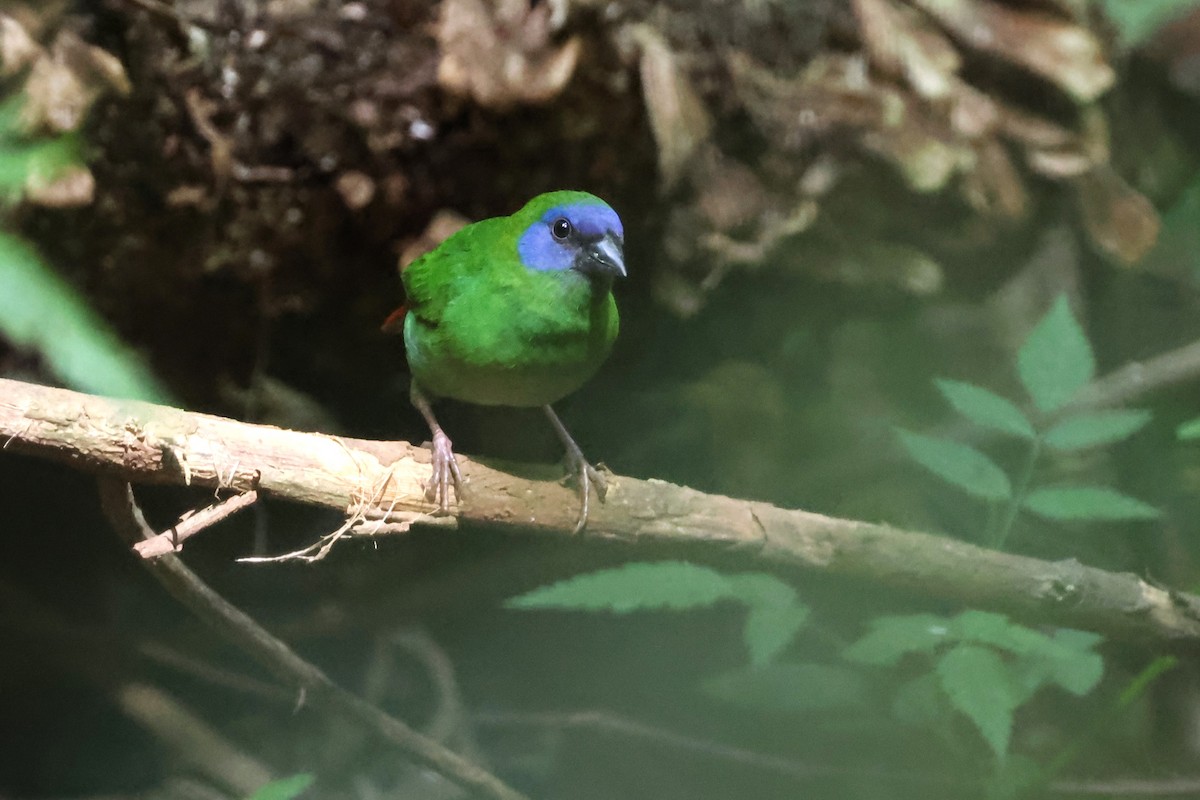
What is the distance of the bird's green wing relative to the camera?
1.89 metres

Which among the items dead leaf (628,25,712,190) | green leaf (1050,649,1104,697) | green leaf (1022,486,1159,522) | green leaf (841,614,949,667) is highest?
dead leaf (628,25,712,190)

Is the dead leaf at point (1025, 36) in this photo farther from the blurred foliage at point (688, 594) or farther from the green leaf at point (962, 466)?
the blurred foliage at point (688, 594)

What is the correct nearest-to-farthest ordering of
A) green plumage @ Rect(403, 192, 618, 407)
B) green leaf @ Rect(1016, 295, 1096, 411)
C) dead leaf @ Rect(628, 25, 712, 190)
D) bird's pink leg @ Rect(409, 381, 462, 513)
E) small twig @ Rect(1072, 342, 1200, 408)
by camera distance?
bird's pink leg @ Rect(409, 381, 462, 513), green plumage @ Rect(403, 192, 618, 407), green leaf @ Rect(1016, 295, 1096, 411), dead leaf @ Rect(628, 25, 712, 190), small twig @ Rect(1072, 342, 1200, 408)

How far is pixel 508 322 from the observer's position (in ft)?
5.97

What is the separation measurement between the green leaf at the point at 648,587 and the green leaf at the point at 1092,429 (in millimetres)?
793

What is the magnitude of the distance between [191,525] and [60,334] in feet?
1.39

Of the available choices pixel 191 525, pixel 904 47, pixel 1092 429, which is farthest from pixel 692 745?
pixel 904 47

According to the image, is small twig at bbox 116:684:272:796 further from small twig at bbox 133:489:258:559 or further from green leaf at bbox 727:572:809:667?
green leaf at bbox 727:572:809:667

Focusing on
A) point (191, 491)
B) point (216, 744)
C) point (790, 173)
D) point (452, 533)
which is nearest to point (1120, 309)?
point (790, 173)

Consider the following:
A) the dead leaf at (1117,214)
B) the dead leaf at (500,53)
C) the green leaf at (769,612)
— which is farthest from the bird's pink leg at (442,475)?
the dead leaf at (1117,214)

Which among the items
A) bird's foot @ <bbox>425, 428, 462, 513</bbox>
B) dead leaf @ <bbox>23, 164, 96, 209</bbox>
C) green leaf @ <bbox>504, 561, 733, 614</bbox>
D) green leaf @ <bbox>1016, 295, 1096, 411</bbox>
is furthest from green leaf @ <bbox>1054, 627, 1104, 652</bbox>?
dead leaf @ <bbox>23, 164, 96, 209</bbox>

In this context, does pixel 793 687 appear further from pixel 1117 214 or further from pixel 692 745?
pixel 1117 214

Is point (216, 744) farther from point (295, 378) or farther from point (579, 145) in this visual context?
point (579, 145)

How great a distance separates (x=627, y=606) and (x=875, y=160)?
1.43 m
